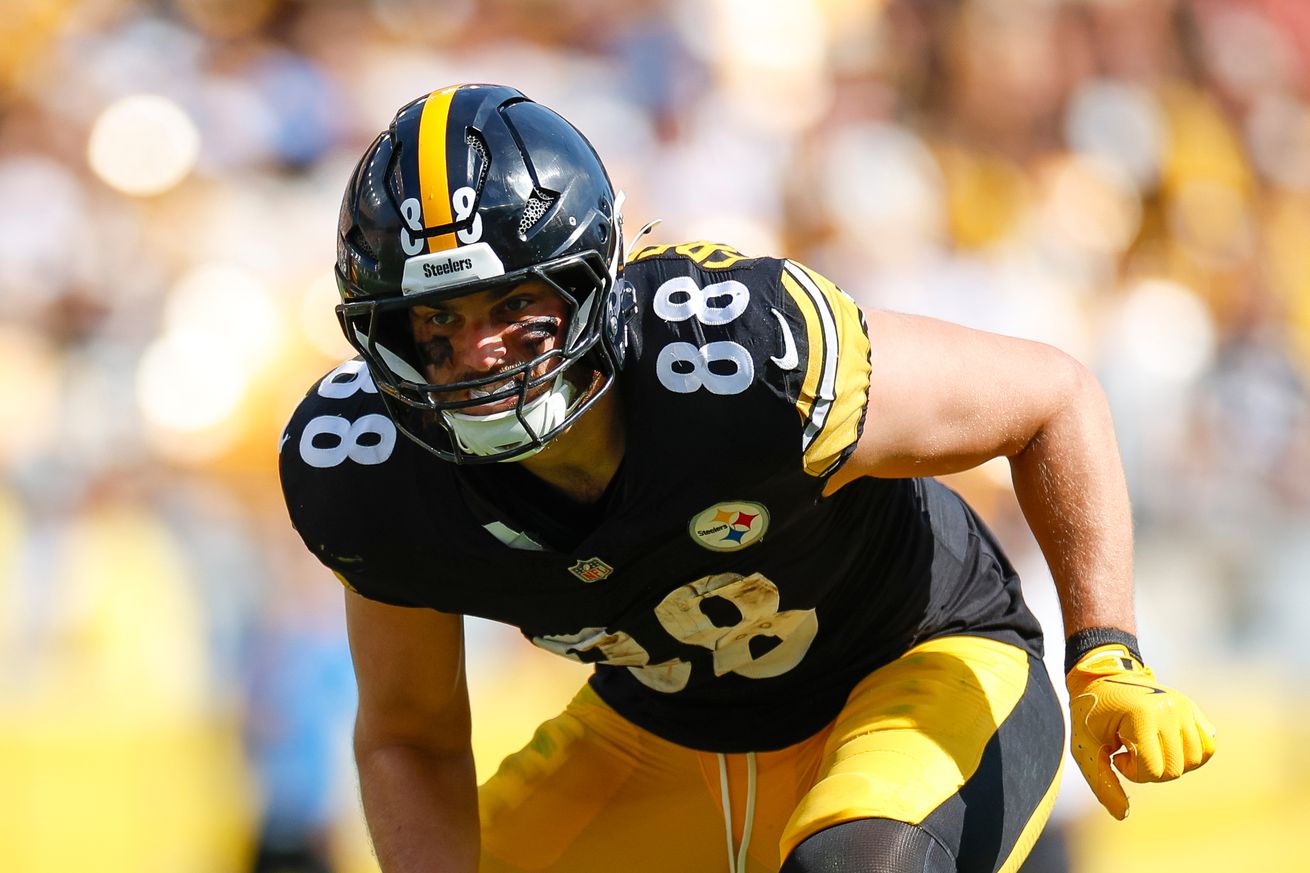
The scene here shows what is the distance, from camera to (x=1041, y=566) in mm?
5203

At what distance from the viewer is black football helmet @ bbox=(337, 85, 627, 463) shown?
2.08 meters

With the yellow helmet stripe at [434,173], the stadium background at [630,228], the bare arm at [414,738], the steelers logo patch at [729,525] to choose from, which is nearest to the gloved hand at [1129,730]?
the steelers logo patch at [729,525]

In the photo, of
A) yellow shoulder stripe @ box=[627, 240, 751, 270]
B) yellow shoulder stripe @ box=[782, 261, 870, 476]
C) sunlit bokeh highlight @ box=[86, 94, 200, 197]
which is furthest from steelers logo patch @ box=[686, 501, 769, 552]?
sunlit bokeh highlight @ box=[86, 94, 200, 197]

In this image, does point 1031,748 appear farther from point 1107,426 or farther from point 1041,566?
point 1041,566

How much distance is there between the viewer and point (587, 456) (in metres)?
2.29

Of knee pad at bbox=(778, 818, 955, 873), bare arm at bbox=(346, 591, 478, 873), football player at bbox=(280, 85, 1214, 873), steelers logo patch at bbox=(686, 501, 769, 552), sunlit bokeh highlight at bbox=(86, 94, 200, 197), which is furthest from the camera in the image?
sunlit bokeh highlight at bbox=(86, 94, 200, 197)

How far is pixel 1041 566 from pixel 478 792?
118 inches

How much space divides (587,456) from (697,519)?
196 mm

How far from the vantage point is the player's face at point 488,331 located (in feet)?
6.93

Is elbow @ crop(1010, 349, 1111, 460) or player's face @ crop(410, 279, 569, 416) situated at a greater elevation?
player's face @ crop(410, 279, 569, 416)

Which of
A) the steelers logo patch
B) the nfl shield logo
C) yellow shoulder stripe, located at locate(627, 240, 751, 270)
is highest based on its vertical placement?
yellow shoulder stripe, located at locate(627, 240, 751, 270)

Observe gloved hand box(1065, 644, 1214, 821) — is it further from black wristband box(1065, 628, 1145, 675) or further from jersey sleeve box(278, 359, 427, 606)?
jersey sleeve box(278, 359, 427, 606)

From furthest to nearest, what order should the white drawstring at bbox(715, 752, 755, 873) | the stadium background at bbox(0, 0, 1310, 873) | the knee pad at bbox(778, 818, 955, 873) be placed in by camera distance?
the stadium background at bbox(0, 0, 1310, 873) < the white drawstring at bbox(715, 752, 755, 873) < the knee pad at bbox(778, 818, 955, 873)

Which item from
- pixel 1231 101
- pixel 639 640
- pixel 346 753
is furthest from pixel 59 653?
pixel 1231 101
